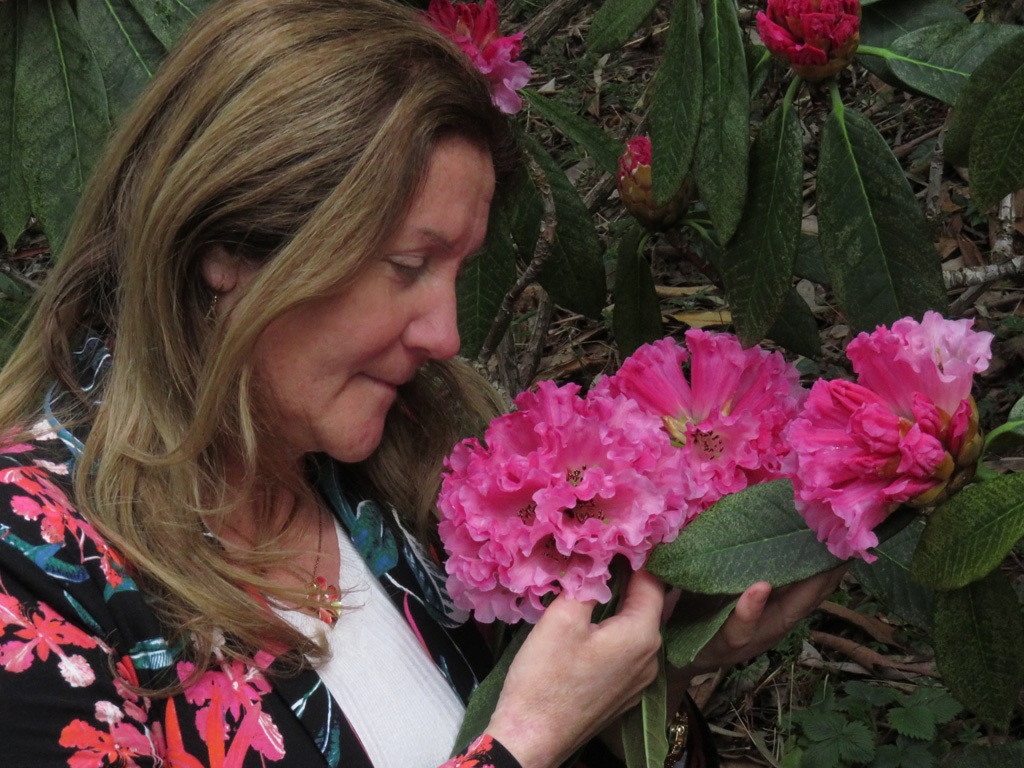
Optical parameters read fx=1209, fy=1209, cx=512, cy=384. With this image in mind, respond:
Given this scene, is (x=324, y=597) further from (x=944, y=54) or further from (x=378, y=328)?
(x=944, y=54)

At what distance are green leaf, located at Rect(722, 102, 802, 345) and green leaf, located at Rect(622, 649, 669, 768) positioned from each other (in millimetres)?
475

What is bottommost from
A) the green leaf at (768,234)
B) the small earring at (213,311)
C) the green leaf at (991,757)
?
the green leaf at (991,757)

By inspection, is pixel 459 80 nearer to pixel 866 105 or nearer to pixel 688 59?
pixel 688 59

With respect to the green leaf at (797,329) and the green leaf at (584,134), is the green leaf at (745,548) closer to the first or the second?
the green leaf at (797,329)

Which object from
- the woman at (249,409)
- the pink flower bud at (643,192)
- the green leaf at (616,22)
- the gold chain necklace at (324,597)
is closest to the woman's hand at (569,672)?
the woman at (249,409)

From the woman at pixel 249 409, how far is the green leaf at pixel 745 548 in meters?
0.03

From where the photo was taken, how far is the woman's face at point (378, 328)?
1396mm

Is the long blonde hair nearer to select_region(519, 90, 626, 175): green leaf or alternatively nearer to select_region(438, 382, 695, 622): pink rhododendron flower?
select_region(438, 382, 695, 622): pink rhododendron flower

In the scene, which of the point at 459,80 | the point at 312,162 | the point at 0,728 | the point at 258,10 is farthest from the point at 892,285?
the point at 0,728

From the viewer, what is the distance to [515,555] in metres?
1.27

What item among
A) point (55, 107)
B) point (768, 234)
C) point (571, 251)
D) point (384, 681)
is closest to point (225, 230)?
point (55, 107)

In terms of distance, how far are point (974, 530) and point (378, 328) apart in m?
0.68

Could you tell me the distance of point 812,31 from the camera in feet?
4.82

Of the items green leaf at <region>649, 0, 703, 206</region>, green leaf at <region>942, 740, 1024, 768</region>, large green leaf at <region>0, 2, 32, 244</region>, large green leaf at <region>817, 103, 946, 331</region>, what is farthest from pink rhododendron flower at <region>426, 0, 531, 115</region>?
green leaf at <region>942, 740, 1024, 768</region>
